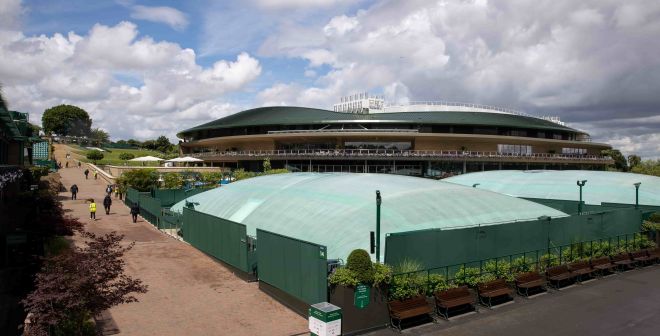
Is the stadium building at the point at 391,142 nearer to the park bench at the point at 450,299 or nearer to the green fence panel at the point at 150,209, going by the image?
the green fence panel at the point at 150,209

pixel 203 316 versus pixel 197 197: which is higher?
pixel 197 197

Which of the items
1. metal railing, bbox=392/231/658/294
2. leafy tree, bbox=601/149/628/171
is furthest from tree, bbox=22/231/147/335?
leafy tree, bbox=601/149/628/171

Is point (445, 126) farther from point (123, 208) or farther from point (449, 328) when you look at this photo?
point (449, 328)

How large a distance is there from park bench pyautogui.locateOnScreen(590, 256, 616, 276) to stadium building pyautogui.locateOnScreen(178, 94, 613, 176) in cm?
6011

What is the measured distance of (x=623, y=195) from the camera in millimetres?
34875

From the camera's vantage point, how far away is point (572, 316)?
1509 centimetres

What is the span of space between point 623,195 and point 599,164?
81.3m

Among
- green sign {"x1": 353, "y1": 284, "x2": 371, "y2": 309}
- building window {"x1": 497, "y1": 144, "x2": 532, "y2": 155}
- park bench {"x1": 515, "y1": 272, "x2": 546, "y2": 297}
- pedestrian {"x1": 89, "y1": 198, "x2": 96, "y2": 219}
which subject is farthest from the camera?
building window {"x1": 497, "y1": 144, "x2": 532, "y2": 155}

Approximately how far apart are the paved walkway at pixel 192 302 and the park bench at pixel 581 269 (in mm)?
11521

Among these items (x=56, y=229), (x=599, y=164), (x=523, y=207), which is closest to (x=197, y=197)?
(x=56, y=229)

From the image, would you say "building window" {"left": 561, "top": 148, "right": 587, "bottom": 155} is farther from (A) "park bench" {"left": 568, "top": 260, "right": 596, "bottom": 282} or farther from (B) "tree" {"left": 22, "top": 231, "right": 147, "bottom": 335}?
(B) "tree" {"left": 22, "top": 231, "right": 147, "bottom": 335}

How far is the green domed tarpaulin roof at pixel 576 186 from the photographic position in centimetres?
3494

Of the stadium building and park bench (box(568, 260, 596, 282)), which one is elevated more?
the stadium building

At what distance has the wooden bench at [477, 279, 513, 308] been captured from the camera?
15847 mm
